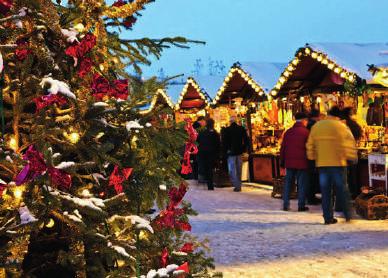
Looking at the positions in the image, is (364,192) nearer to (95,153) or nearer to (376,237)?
(376,237)

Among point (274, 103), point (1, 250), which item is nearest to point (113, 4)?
point (1, 250)

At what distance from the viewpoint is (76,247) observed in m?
2.69

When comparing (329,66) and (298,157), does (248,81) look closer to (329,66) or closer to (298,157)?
(329,66)

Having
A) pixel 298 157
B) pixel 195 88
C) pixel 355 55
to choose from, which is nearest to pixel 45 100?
pixel 298 157

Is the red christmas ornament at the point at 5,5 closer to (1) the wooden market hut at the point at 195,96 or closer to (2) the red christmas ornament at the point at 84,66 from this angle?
(2) the red christmas ornament at the point at 84,66

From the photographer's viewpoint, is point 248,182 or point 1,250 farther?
point 248,182

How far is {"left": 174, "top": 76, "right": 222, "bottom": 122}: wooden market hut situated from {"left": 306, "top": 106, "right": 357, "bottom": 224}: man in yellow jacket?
978 cm

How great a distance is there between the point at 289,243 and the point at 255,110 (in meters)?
9.76

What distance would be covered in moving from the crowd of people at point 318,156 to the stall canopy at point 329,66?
3.35 ft

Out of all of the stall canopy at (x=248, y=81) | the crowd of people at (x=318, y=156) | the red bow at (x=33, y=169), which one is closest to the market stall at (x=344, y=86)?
the stall canopy at (x=248, y=81)

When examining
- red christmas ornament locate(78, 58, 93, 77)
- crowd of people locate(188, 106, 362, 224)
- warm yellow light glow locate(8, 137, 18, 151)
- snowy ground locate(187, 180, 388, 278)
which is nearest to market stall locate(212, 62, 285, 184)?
crowd of people locate(188, 106, 362, 224)

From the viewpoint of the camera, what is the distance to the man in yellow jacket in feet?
27.5

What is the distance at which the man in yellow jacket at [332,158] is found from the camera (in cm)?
838

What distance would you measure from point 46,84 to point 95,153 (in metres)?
0.39
